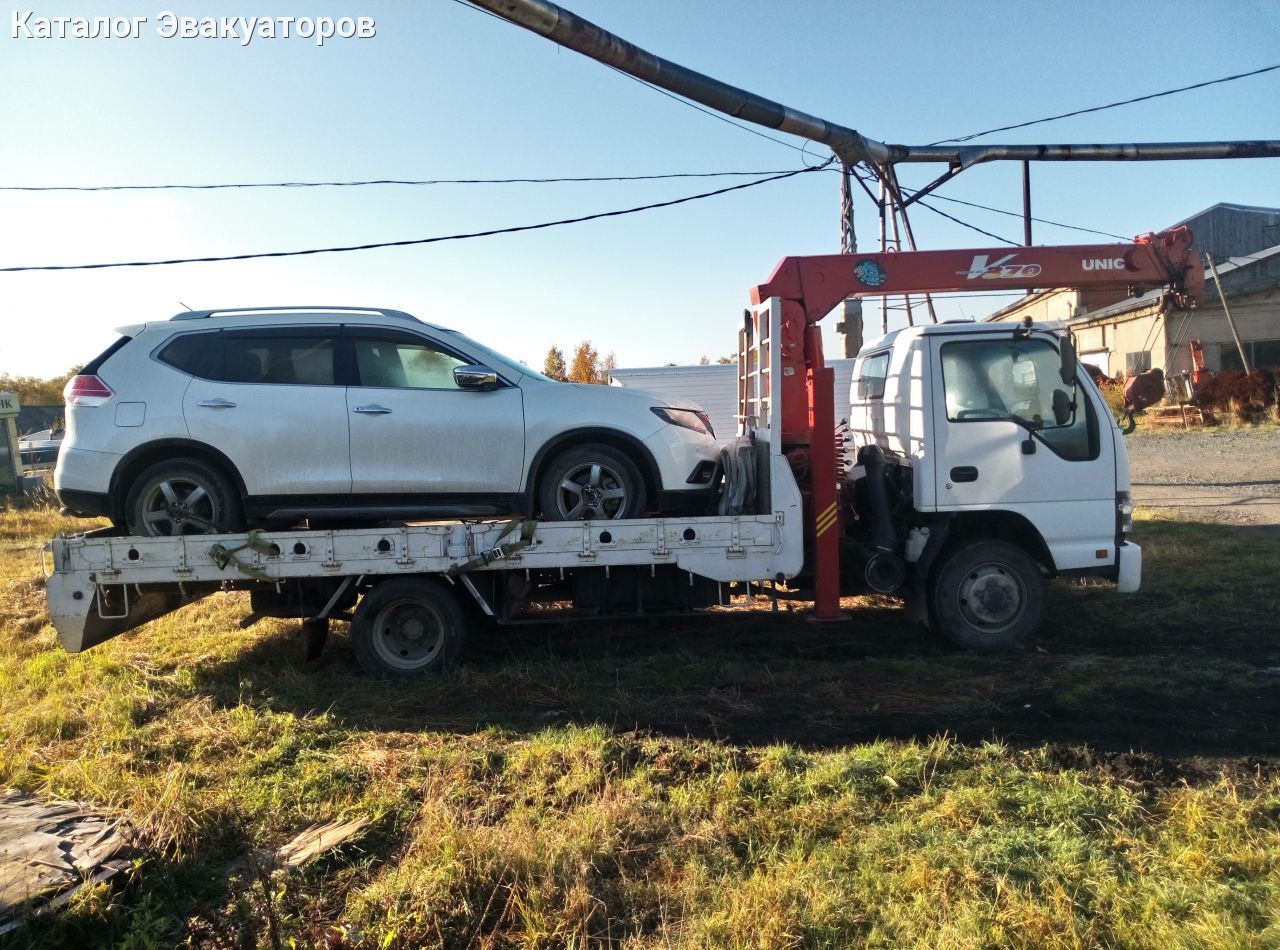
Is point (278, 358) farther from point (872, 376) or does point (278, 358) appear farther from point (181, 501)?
point (872, 376)

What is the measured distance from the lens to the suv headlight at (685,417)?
6.04m

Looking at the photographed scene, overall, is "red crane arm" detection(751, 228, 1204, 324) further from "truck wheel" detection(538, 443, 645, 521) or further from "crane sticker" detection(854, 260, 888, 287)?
"truck wheel" detection(538, 443, 645, 521)

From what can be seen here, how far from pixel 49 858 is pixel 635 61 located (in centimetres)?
846

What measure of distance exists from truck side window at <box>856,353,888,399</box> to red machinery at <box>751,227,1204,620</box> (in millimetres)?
623

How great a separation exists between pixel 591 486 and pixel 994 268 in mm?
3618

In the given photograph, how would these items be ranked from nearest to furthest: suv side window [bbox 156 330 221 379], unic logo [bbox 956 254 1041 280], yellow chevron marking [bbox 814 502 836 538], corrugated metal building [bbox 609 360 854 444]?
suv side window [bbox 156 330 221 379] → yellow chevron marking [bbox 814 502 836 538] → unic logo [bbox 956 254 1041 280] → corrugated metal building [bbox 609 360 854 444]

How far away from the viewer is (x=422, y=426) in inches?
229

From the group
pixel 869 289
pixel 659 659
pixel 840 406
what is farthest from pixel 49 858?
pixel 840 406

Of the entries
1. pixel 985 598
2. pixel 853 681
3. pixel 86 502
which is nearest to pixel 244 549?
pixel 86 502

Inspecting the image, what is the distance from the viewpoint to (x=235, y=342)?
5.86m

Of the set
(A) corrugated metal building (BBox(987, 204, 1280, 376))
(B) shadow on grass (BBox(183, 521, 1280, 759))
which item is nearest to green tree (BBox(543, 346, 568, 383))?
(A) corrugated metal building (BBox(987, 204, 1280, 376))

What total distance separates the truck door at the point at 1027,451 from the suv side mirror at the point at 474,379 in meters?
3.24

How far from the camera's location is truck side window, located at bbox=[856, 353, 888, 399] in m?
6.95

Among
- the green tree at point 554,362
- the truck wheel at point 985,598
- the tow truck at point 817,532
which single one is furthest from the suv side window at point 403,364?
the green tree at point 554,362
